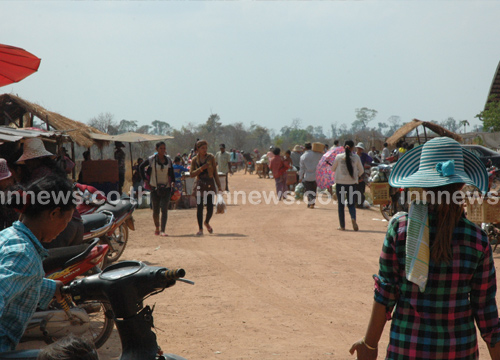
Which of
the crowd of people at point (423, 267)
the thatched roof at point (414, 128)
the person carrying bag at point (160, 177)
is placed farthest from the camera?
the thatched roof at point (414, 128)

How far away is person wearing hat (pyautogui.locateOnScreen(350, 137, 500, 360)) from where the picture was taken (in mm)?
2584

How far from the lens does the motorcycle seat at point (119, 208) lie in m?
7.72

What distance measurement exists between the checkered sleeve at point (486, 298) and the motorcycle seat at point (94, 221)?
16.2 ft

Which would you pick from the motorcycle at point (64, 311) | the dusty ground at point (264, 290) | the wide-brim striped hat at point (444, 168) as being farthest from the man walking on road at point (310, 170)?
the wide-brim striped hat at point (444, 168)

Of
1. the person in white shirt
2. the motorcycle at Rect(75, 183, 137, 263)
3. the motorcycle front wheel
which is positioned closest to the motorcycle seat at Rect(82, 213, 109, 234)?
the motorcycle at Rect(75, 183, 137, 263)

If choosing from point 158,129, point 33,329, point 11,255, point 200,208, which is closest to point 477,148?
point 200,208

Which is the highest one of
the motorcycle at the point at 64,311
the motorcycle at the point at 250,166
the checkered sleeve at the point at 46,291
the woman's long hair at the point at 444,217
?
the motorcycle at the point at 250,166

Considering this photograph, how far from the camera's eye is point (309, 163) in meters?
17.2

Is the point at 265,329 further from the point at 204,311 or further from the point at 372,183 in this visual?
the point at 372,183

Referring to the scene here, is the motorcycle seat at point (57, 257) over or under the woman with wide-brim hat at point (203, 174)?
under

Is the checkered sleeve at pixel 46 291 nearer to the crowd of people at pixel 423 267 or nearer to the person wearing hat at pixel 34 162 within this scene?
the crowd of people at pixel 423 267

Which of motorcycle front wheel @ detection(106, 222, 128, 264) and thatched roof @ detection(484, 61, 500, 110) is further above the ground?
thatched roof @ detection(484, 61, 500, 110)

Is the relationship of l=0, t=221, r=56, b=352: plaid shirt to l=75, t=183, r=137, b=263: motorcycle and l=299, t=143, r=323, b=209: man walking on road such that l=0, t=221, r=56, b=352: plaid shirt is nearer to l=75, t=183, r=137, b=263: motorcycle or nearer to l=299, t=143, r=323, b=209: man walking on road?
l=75, t=183, r=137, b=263: motorcycle

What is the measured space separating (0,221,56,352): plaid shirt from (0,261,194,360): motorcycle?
0.34 feet
